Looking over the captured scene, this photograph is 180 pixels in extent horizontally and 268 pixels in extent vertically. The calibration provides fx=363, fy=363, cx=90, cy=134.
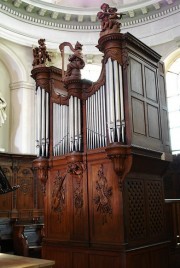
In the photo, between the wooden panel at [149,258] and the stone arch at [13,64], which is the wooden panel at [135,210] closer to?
the wooden panel at [149,258]

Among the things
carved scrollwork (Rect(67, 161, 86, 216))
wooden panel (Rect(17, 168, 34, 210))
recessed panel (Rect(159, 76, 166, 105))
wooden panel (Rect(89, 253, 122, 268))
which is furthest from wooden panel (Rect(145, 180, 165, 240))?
wooden panel (Rect(17, 168, 34, 210))

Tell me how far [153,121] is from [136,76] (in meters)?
0.94

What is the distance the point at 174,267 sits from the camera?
276 inches

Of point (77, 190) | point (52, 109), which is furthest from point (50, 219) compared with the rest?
point (52, 109)

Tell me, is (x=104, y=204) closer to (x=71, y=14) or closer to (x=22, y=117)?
(x=22, y=117)

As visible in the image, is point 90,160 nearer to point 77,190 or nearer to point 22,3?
point 77,190

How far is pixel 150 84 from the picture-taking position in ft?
23.0

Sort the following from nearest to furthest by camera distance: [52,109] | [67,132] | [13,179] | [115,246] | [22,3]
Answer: [115,246], [67,132], [52,109], [13,179], [22,3]

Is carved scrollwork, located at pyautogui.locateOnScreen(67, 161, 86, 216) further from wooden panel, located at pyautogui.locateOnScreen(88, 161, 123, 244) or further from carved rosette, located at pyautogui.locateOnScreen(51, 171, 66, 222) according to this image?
carved rosette, located at pyautogui.locateOnScreen(51, 171, 66, 222)

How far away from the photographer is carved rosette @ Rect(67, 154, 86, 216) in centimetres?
642

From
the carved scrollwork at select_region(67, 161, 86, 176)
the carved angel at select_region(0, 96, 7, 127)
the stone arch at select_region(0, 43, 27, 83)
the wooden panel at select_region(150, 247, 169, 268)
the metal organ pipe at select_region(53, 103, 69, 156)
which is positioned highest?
the stone arch at select_region(0, 43, 27, 83)

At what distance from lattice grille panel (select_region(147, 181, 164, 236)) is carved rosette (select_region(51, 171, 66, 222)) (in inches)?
62.8

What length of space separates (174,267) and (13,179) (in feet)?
17.9

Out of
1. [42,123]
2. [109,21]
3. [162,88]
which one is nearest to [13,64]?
[42,123]
